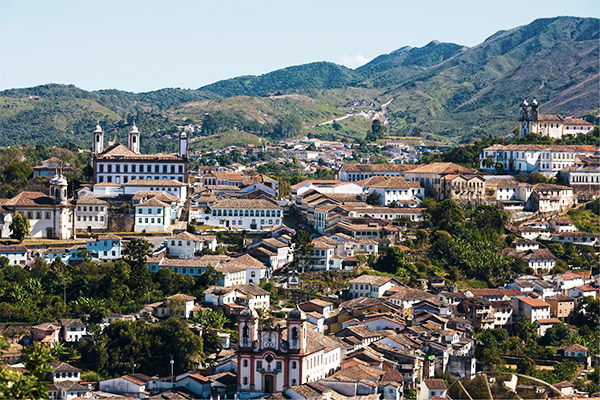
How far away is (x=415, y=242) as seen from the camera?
143 ft

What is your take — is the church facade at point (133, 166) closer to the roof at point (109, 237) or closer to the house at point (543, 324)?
the roof at point (109, 237)

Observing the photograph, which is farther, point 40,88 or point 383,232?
point 40,88

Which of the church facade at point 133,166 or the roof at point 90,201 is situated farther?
the church facade at point 133,166

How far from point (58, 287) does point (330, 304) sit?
32.2ft

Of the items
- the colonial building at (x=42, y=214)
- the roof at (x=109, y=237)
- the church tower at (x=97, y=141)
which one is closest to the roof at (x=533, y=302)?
the roof at (x=109, y=237)

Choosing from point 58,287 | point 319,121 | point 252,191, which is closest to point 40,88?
point 319,121

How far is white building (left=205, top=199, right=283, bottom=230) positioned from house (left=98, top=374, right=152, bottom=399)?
42.2 ft

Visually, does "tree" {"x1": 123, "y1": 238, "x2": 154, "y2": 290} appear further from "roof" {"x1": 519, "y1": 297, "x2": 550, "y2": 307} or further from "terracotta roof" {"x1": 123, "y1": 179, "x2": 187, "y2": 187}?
"roof" {"x1": 519, "y1": 297, "x2": 550, "y2": 307}

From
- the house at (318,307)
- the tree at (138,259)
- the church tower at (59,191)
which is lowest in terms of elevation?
the house at (318,307)

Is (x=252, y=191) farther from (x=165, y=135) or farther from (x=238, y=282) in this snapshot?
(x=165, y=135)

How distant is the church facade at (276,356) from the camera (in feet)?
94.5

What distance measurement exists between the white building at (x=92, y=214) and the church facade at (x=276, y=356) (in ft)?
44.1

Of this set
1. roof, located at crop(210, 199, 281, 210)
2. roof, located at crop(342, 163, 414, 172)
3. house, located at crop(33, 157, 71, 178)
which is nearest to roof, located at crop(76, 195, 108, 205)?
roof, located at crop(210, 199, 281, 210)

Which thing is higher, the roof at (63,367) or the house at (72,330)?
the house at (72,330)
